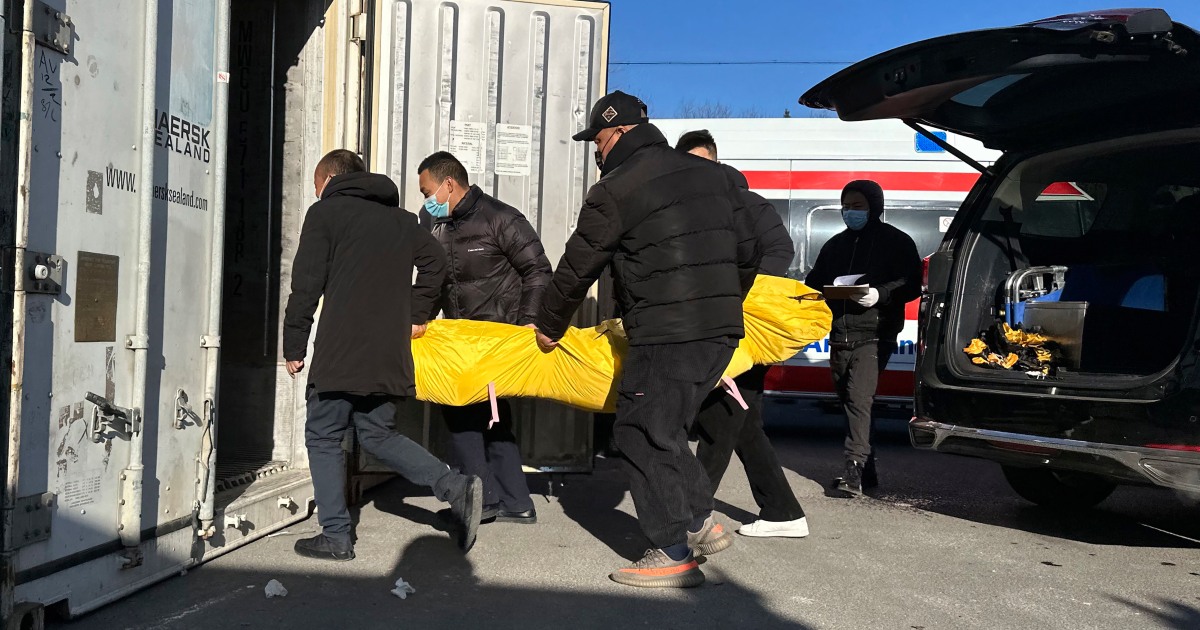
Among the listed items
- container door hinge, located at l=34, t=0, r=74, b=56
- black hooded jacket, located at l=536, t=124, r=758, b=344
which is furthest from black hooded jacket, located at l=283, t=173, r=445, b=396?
container door hinge, located at l=34, t=0, r=74, b=56

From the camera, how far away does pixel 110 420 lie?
3.79 metres

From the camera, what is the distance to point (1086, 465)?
16.5ft

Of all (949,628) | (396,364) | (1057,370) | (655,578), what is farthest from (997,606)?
(396,364)

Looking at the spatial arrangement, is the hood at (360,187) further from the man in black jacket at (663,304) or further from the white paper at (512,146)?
the white paper at (512,146)

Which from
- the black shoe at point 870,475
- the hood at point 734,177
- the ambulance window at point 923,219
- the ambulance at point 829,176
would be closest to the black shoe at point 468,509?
the hood at point 734,177

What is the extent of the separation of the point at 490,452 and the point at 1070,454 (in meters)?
2.88

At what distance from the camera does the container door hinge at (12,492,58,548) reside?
3387 mm

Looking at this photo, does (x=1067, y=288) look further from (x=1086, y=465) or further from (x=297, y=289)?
(x=297, y=289)

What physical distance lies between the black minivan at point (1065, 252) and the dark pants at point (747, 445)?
0.98 metres

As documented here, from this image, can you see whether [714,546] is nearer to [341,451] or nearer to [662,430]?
[662,430]

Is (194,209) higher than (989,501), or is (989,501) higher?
(194,209)

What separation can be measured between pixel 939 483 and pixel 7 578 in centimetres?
585

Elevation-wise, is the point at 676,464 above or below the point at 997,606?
above

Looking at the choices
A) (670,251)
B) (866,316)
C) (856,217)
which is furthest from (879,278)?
(670,251)
